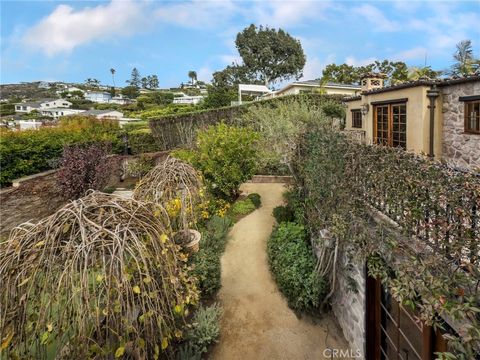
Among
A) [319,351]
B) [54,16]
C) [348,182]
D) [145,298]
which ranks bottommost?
[319,351]

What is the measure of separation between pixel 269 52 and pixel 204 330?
46184 millimetres

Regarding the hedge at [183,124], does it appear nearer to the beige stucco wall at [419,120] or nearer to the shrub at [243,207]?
the shrub at [243,207]

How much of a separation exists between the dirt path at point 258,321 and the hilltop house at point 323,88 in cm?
1674

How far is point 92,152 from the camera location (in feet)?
33.0

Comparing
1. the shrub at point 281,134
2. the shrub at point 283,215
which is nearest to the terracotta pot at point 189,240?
the shrub at point 283,215

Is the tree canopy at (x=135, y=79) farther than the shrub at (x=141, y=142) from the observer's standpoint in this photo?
Yes

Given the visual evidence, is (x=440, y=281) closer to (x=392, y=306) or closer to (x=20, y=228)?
(x=392, y=306)

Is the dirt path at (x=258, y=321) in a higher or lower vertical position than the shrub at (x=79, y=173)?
lower

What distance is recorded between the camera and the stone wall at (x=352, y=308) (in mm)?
4723

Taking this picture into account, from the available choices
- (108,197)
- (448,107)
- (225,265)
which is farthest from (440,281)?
(448,107)

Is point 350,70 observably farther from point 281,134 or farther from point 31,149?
point 31,149

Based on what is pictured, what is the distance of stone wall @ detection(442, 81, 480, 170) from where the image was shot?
304 inches

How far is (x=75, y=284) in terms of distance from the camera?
8.25 ft

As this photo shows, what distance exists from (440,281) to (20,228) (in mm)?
3755
